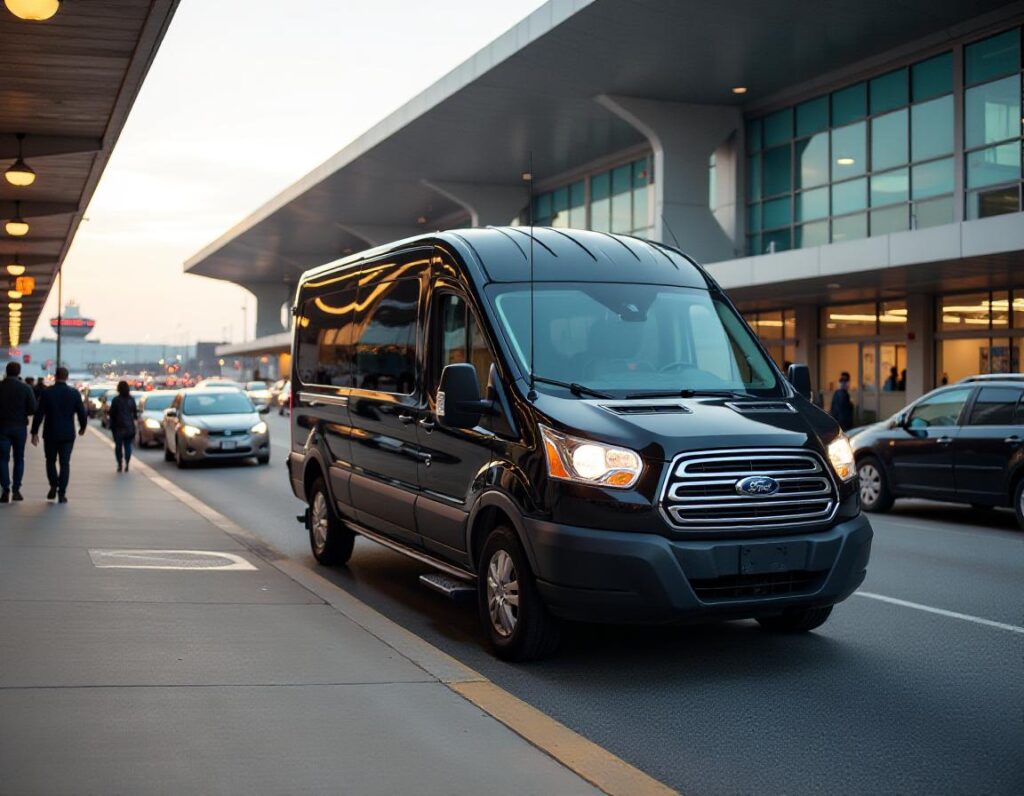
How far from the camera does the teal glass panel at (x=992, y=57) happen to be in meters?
27.2

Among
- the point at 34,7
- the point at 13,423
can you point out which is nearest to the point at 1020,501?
the point at 34,7

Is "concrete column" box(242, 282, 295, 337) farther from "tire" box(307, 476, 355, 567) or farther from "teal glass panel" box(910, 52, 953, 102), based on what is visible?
"tire" box(307, 476, 355, 567)

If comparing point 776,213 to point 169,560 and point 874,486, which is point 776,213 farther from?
point 169,560

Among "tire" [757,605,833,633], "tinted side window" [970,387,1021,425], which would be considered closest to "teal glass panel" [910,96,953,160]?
"tinted side window" [970,387,1021,425]

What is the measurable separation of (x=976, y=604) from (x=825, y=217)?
25.4 metres

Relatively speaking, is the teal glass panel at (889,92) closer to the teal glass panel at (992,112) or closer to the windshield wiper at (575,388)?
the teal glass panel at (992,112)

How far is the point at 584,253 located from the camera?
27.0 ft

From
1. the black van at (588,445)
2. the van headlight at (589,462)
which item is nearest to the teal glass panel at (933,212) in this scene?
the black van at (588,445)

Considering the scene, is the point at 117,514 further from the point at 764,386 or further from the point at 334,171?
the point at 334,171

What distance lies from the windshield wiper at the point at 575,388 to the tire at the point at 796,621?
1790 millimetres

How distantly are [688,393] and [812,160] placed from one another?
2821 cm

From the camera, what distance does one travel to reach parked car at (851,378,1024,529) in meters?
14.4

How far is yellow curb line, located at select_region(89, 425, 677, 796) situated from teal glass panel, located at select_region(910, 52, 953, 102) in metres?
24.5

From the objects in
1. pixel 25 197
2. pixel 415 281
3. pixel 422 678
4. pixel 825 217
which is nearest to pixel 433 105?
pixel 825 217
